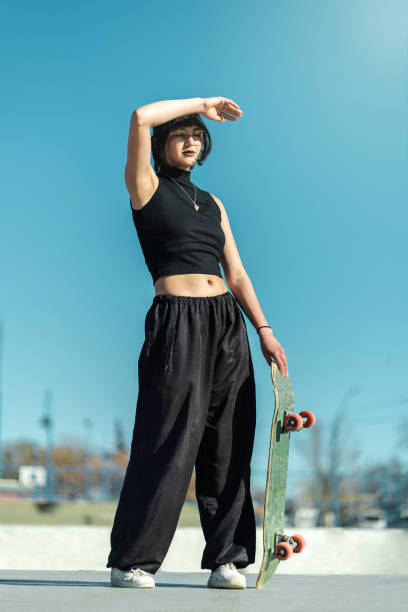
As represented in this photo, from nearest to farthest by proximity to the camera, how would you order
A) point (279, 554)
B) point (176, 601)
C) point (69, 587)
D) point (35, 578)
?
point (176, 601) < point (69, 587) < point (279, 554) < point (35, 578)

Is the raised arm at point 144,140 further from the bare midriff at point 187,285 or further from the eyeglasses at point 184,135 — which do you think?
the bare midriff at point 187,285

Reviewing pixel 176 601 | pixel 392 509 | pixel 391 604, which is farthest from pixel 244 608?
pixel 392 509

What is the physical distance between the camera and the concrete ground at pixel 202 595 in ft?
8.00

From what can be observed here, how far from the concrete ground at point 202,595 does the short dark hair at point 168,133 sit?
198 cm

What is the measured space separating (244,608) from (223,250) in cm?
188

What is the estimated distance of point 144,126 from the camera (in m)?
3.34

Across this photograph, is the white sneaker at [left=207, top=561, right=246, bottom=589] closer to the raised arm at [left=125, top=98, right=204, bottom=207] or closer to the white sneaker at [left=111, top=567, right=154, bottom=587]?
the white sneaker at [left=111, top=567, right=154, bottom=587]

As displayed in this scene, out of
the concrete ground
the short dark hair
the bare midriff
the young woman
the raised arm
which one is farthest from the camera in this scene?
the short dark hair

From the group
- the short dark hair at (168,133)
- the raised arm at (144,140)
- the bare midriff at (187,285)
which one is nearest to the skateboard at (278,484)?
the bare midriff at (187,285)

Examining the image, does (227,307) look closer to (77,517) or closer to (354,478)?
(77,517)

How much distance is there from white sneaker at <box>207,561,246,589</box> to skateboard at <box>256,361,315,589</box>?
89 millimetres

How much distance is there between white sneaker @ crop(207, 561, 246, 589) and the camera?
10.7ft

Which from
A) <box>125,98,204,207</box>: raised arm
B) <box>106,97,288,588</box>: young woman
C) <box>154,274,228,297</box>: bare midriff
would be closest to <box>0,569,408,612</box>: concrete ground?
<box>106,97,288,588</box>: young woman

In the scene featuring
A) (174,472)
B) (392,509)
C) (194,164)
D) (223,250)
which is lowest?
(392,509)
